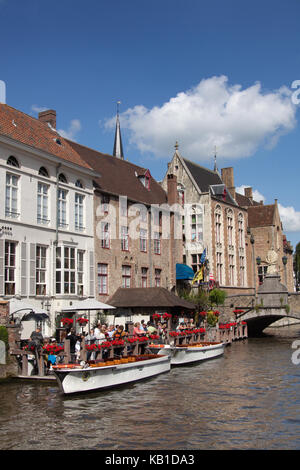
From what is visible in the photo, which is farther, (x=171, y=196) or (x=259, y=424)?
(x=171, y=196)

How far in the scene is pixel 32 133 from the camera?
2758 cm

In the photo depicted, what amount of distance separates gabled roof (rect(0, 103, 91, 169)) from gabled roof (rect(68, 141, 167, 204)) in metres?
2.91

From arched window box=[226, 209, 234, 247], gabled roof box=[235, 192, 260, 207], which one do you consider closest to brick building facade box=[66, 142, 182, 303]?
arched window box=[226, 209, 234, 247]

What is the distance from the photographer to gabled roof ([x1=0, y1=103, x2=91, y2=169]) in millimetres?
25516

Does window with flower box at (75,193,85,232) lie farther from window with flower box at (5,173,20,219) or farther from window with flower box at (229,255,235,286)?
window with flower box at (229,255,235,286)

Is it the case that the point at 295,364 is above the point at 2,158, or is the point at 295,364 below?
below

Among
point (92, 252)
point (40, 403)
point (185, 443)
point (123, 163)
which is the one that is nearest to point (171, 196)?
point (123, 163)

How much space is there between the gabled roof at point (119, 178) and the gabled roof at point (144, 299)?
20.6 ft

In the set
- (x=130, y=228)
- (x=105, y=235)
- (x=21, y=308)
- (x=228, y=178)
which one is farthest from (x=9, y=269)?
(x=228, y=178)

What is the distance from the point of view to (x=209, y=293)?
3950 centimetres

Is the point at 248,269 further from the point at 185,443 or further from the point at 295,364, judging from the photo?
the point at 185,443

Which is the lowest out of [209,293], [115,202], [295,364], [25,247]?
[295,364]
